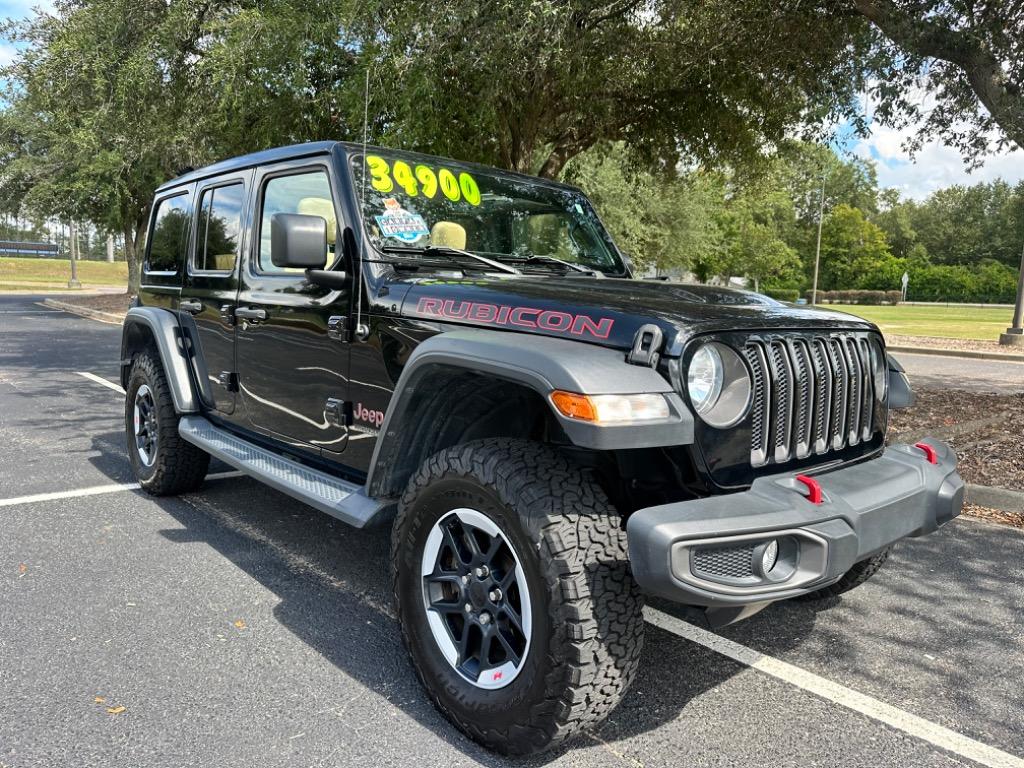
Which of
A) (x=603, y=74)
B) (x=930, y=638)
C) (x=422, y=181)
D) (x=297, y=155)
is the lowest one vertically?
(x=930, y=638)

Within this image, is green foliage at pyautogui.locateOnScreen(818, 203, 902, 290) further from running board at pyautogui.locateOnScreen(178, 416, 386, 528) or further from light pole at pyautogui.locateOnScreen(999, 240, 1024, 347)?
running board at pyautogui.locateOnScreen(178, 416, 386, 528)

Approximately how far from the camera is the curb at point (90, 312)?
64.7 feet

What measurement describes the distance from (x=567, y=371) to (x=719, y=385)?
0.53 m

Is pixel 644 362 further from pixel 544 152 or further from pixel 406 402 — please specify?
pixel 544 152

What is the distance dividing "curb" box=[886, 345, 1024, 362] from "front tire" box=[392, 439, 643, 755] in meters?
16.5

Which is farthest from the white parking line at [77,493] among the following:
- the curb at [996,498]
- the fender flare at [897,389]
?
the curb at [996,498]

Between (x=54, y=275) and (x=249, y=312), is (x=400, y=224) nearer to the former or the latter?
(x=249, y=312)

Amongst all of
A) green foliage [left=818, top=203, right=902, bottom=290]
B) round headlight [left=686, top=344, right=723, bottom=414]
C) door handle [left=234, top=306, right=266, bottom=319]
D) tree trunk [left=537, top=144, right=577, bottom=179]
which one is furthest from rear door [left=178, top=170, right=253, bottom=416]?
green foliage [left=818, top=203, right=902, bottom=290]

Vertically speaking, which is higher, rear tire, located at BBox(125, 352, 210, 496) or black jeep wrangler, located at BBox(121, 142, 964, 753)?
black jeep wrangler, located at BBox(121, 142, 964, 753)

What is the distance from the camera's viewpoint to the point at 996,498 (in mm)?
4898

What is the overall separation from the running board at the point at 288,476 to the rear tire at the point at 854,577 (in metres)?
1.97

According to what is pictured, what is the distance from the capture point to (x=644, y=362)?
2.19m

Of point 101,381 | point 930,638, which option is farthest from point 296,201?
point 101,381

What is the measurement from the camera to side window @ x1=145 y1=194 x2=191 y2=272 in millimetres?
Answer: 4734
